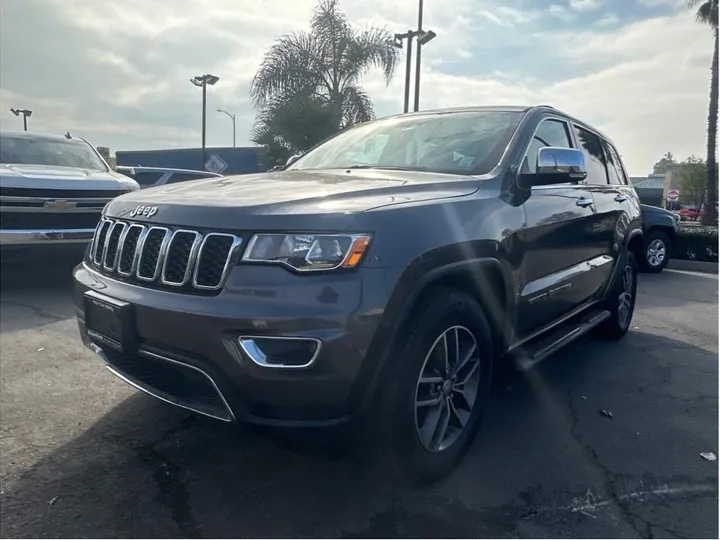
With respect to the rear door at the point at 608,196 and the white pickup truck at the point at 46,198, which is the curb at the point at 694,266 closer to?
the rear door at the point at 608,196

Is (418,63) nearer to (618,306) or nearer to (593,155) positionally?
(593,155)

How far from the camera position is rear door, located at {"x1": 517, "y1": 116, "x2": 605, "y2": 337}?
3.26 metres

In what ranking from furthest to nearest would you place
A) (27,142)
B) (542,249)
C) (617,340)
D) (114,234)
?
(27,142), (617,340), (542,249), (114,234)

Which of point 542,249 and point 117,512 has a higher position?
point 542,249

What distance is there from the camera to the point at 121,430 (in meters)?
3.13

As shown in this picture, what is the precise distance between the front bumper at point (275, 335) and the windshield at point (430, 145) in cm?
133

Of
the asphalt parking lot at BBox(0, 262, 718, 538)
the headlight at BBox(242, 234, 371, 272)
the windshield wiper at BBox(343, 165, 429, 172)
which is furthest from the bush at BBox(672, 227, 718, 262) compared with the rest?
the headlight at BBox(242, 234, 371, 272)

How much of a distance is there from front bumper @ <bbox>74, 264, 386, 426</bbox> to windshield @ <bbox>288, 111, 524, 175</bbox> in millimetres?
1325

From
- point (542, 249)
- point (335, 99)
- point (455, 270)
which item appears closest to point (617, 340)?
point (542, 249)

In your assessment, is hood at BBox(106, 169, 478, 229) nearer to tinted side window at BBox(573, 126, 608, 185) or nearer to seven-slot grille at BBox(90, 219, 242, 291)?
seven-slot grille at BBox(90, 219, 242, 291)

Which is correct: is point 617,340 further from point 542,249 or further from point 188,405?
point 188,405

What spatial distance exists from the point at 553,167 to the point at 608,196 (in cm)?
172

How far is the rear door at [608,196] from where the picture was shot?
14.6 ft

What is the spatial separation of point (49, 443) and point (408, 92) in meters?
16.5
